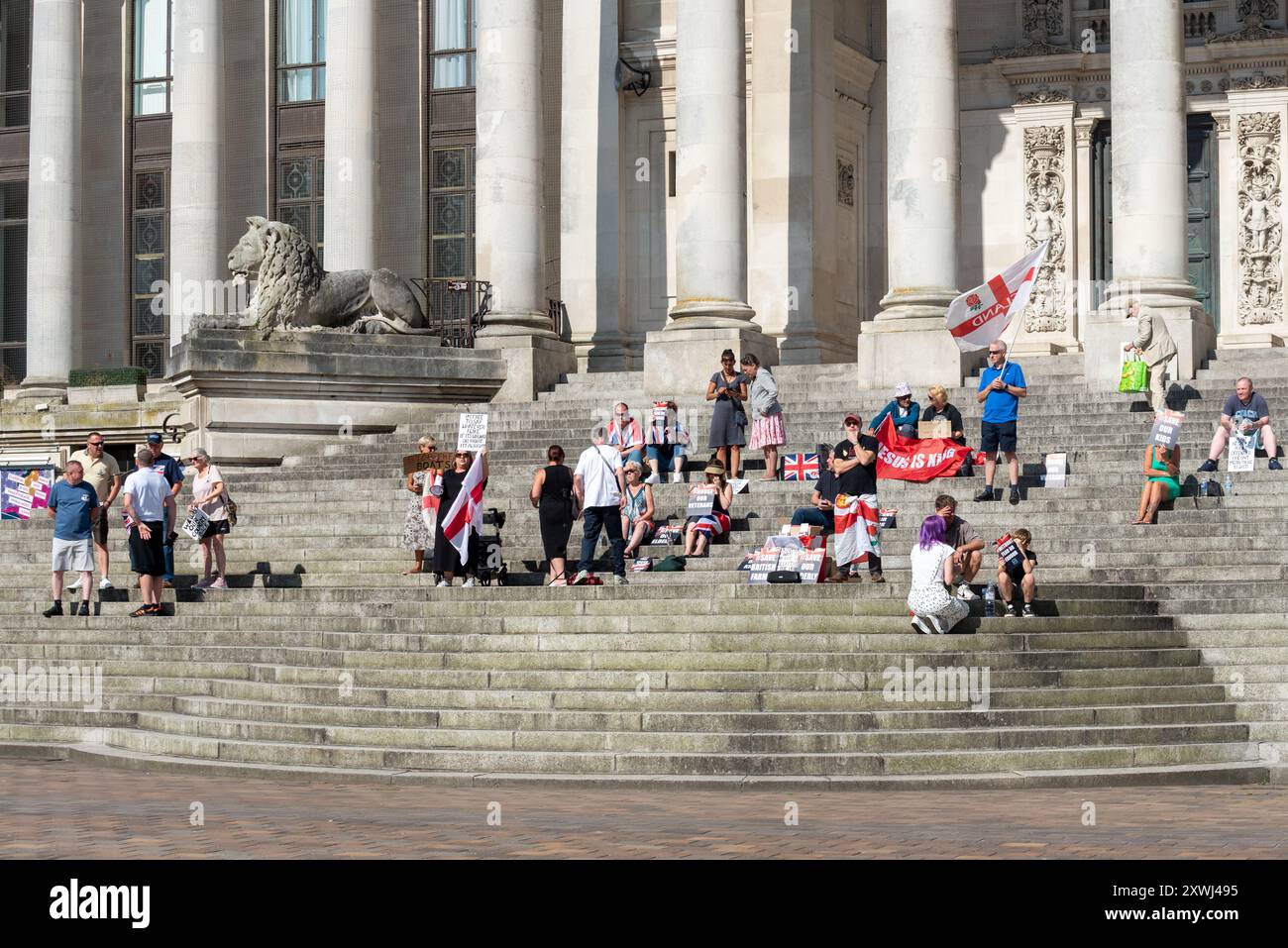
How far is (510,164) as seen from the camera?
34.2m

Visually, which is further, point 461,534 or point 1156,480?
point 1156,480

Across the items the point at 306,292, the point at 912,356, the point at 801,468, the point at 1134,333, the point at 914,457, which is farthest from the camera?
the point at 306,292

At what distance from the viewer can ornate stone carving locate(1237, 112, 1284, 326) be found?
3662 centimetres

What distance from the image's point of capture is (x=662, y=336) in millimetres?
31984

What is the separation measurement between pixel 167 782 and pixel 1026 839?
7.27 m

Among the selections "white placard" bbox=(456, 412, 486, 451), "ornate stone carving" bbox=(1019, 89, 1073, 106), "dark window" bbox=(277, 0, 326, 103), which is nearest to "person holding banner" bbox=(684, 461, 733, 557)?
"white placard" bbox=(456, 412, 486, 451)

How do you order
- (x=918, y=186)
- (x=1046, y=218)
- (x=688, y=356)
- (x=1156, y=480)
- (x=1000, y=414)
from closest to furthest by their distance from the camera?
(x=1156, y=480), (x=1000, y=414), (x=918, y=186), (x=688, y=356), (x=1046, y=218)

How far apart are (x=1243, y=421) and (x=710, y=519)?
6205mm

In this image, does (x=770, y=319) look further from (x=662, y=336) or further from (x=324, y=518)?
(x=324, y=518)

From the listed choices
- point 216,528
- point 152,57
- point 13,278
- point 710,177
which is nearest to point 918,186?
point 710,177

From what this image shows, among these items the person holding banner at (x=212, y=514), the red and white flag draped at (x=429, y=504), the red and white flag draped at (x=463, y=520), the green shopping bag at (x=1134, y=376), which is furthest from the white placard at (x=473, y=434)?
the green shopping bag at (x=1134, y=376)

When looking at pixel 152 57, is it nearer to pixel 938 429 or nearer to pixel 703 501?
pixel 938 429

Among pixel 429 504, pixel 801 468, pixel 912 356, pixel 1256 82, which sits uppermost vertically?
pixel 1256 82
